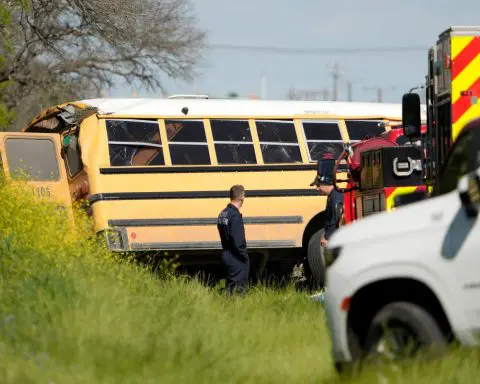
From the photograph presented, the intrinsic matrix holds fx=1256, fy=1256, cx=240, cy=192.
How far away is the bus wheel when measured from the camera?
7.10m

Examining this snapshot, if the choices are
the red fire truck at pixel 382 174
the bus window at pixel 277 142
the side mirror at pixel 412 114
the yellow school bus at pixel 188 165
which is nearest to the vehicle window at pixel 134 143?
the yellow school bus at pixel 188 165

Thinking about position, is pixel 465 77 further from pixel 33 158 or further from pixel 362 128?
pixel 33 158

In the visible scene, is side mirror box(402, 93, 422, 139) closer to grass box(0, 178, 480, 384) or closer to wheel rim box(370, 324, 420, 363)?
grass box(0, 178, 480, 384)

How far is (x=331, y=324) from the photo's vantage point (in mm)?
7492

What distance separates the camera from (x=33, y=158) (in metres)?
16.8

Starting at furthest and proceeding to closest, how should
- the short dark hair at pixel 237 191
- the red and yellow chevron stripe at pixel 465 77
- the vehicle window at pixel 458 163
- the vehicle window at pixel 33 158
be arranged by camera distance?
the vehicle window at pixel 33 158 → the short dark hair at pixel 237 191 → the red and yellow chevron stripe at pixel 465 77 → the vehicle window at pixel 458 163

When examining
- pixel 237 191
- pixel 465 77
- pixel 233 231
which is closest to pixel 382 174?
pixel 237 191

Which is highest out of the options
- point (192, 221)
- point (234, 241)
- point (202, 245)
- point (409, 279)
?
point (409, 279)

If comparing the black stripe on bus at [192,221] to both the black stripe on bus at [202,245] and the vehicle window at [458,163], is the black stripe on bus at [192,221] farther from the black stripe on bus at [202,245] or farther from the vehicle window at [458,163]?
the vehicle window at [458,163]

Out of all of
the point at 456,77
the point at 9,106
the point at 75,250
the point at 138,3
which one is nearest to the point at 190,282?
the point at 75,250

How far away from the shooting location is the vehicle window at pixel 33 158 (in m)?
16.6

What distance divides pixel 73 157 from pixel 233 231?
3.16 m

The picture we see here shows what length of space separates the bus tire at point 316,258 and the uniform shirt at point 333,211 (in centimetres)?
116

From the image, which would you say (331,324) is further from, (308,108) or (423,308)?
(308,108)
